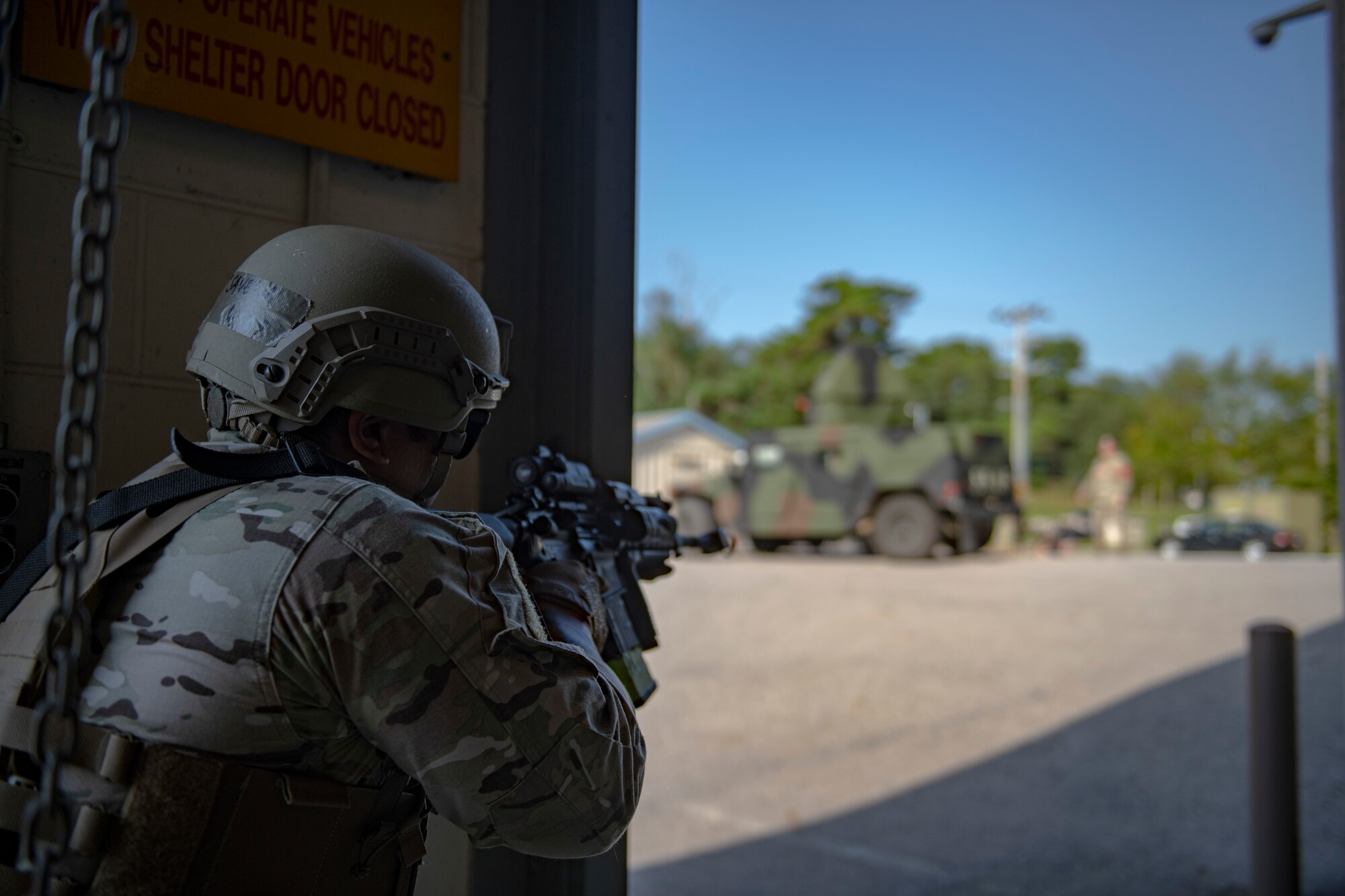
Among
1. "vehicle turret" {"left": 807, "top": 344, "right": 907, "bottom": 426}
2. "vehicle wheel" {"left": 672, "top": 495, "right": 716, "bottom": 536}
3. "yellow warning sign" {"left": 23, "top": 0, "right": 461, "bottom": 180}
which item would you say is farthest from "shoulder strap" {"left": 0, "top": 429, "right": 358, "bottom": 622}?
"vehicle turret" {"left": 807, "top": 344, "right": 907, "bottom": 426}

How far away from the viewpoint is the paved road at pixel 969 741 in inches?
193

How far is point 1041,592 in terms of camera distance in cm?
998

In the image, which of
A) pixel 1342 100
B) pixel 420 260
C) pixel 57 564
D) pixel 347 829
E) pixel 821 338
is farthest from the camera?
pixel 821 338

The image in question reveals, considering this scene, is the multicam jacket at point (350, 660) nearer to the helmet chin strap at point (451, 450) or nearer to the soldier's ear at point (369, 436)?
the soldier's ear at point (369, 436)

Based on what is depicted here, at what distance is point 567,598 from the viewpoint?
1.73m

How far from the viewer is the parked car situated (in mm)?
21859

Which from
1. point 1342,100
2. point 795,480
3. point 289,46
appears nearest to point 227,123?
point 289,46

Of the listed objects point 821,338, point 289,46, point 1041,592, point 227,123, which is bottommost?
point 1041,592

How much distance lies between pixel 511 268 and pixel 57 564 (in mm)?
1890

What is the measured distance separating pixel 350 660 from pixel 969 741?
585 centimetres

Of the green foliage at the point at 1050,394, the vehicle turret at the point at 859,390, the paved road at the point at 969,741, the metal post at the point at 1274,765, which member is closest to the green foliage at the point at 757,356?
the green foliage at the point at 1050,394

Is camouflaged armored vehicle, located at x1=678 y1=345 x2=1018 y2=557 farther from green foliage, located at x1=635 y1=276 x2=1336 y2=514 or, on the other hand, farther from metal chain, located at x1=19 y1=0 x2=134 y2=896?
metal chain, located at x1=19 y1=0 x2=134 y2=896

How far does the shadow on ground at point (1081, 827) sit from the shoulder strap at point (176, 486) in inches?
151

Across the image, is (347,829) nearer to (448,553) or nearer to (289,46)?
(448,553)
